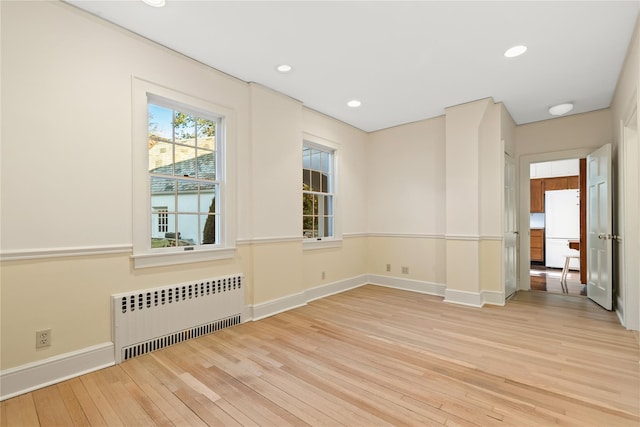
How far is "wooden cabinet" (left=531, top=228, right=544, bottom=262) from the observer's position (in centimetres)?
752

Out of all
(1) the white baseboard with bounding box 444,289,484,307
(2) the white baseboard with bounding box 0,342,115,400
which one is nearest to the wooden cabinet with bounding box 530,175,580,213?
(1) the white baseboard with bounding box 444,289,484,307

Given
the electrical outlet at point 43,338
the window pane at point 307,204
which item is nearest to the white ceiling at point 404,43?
the window pane at point 307,204

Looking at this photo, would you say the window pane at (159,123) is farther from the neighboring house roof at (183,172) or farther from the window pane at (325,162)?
the window pane at (325,162)

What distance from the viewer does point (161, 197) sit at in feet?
9.33

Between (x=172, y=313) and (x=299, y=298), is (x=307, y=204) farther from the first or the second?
(x=172, y=313)

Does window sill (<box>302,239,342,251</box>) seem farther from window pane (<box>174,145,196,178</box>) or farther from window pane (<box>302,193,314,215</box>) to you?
window pane (<box>174,145,196,178</box>)

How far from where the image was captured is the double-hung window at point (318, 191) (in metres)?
4.59

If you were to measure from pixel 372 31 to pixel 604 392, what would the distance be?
3.20m

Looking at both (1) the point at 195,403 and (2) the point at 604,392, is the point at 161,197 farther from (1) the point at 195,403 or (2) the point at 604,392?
(2) the point at 604,392

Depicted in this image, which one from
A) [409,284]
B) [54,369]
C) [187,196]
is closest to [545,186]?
[409,284]

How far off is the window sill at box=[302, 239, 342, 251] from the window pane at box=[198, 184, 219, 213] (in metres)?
1.51

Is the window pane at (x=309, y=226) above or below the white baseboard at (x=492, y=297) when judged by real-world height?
above

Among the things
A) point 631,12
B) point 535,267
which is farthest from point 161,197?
point 535,267

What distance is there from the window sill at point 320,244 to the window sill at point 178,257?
1.28 meters
